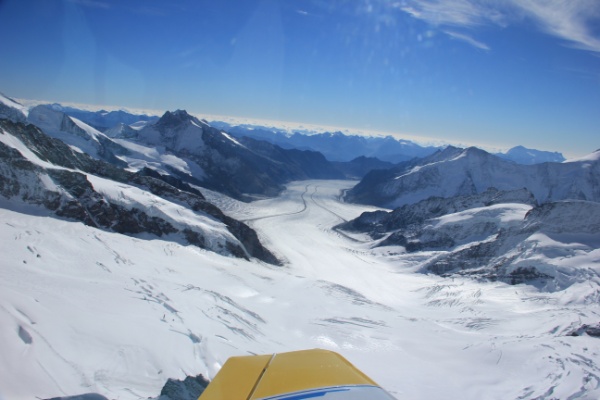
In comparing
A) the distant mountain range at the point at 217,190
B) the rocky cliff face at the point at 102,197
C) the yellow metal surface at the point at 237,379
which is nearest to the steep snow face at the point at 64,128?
the distant mountain range at the point at 217,190

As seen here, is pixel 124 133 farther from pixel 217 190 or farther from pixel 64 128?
pixel 217 190

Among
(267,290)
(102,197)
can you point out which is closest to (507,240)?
(267,290)

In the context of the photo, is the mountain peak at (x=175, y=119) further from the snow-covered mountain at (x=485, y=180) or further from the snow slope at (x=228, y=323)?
the snow slope at (x=228, y=323)

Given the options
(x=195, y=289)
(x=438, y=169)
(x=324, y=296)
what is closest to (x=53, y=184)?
(x=195, y=289)

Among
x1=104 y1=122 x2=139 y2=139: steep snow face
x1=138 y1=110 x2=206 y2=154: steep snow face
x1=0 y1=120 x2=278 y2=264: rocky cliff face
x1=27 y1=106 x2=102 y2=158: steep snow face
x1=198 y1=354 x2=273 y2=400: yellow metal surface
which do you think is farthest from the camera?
x1=104 y1=122 x2=139 y2=139: steep snow face

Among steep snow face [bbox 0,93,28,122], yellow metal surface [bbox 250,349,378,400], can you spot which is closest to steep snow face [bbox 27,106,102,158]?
steep snow face [bbox 0,93,28,122]

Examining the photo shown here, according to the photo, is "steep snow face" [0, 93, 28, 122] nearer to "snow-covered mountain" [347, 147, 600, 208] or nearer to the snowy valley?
the snowy valley
